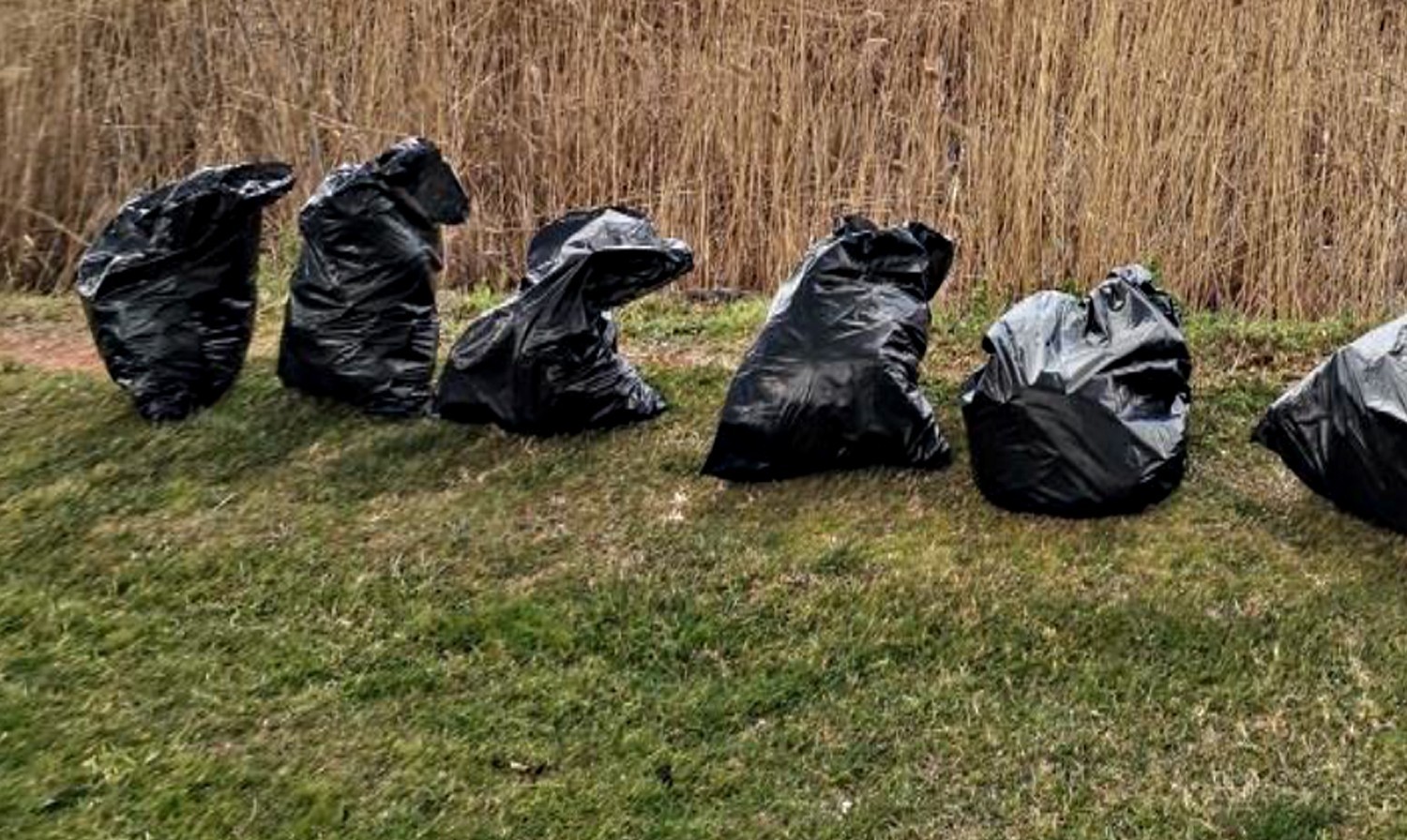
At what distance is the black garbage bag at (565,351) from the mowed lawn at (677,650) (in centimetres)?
9

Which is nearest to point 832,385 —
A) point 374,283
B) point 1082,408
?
point 1082,408

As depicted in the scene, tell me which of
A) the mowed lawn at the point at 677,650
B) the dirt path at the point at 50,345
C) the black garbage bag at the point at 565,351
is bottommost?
the dirt path at the point at 50,345

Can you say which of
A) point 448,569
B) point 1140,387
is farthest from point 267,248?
point 1140,387

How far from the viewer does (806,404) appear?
13.4 ft

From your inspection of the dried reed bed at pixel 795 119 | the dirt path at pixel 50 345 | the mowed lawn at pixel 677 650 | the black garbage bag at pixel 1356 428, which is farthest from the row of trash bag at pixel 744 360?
the dried reed bed at pixel 795 119

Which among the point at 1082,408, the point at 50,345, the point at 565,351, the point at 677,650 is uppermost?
the point at 1082,408

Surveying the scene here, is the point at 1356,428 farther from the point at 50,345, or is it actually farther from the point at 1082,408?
the point at 50,345

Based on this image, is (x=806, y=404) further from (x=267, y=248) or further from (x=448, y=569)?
(x=267, y=248)

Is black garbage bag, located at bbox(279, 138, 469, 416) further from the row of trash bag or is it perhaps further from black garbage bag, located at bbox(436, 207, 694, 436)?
black garbage bag, located at bbox(436, 207, 694, 436)

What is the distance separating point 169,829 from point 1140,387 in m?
2.45

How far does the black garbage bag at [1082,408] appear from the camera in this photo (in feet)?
12.6

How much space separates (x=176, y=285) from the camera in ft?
16.2

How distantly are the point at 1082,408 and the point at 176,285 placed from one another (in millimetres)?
2795

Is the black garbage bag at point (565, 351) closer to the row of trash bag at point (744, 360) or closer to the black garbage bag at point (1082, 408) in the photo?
the row of trash bag at point (744, 360)
